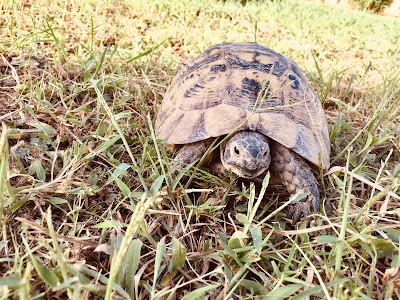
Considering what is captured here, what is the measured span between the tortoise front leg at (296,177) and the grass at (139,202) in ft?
0.21

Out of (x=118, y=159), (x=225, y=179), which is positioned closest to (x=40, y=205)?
(x=118, y=159)

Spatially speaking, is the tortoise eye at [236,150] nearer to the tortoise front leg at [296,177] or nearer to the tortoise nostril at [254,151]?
the tortoise nostril at [254,151]

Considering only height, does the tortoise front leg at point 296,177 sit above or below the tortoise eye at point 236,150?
below

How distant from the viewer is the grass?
1150 millimetres

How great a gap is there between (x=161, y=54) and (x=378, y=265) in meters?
2.52

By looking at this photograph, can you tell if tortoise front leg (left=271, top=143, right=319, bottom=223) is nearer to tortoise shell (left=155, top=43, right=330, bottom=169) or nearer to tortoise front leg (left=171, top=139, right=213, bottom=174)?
tortoise shell (left=155, top=43, right=330, bottom=169)

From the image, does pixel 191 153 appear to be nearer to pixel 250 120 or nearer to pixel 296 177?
pixel 250 120

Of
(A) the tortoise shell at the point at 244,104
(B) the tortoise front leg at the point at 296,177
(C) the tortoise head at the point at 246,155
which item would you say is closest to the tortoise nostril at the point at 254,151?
(C) the tortoise head at the point at 246,155

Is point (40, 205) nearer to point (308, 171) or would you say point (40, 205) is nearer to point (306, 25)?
point (308, 171)

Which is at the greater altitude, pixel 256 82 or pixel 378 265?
pixel 256 82

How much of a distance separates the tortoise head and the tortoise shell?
2.4 inches

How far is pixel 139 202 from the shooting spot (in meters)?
0.81

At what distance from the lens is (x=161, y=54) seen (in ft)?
10.8

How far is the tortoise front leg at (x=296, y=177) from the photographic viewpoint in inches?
67.0
